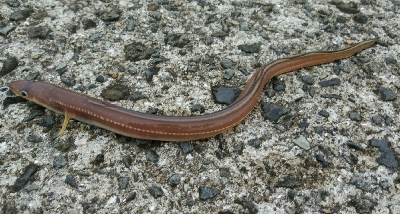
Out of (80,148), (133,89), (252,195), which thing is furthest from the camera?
(133,89)

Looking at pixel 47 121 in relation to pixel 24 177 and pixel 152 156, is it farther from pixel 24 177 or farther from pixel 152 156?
pixel 152 156

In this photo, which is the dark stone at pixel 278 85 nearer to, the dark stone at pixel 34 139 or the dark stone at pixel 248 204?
the dark stone at pixel 248 204

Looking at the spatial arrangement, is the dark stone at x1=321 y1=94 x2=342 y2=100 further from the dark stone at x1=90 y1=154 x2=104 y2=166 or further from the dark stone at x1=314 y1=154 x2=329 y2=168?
the dark stone at x1=90 y1=154 x2=104 y2=166

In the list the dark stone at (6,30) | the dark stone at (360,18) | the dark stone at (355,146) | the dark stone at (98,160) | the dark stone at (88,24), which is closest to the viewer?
the dark stone at (98,160)

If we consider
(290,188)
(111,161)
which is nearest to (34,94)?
(111,161)

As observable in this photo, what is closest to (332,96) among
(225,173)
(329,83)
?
(329,83)

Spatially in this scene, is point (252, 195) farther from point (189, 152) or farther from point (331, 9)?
point (331, 9)

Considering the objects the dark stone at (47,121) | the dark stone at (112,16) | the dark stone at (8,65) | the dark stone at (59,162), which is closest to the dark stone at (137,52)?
the dark stone at (112,16)
